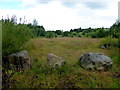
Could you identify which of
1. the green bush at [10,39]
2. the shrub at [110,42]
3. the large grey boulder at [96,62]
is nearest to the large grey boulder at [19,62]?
the green bush at [10,39]

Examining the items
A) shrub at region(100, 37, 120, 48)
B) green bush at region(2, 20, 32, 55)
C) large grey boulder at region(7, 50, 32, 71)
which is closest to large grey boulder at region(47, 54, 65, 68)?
large grey boulder at region(7, 50, 32, 71)

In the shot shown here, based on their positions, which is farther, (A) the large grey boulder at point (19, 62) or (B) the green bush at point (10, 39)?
(B) the green bush at point (10, 39)

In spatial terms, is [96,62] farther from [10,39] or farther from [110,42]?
[110,42]

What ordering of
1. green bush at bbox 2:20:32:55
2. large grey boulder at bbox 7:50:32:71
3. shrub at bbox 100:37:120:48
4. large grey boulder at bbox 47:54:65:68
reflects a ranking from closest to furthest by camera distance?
1. large grey boulder at bbox 47:54:65:68
2. large grey boulder at bbox 7:50:32:71
3. green bush at bbox 2:20:32:55
4. shrub at bbox 100:37:120:48

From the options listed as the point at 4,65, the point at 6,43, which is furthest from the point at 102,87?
the point at 6,43

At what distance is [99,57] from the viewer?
8.02 m

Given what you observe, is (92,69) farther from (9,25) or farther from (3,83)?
(9,25)

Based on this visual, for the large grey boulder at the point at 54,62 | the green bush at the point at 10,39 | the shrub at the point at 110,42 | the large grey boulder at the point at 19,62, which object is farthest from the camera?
the shrub at the point at 110,42

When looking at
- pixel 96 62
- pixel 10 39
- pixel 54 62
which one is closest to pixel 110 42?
pixel 96 62

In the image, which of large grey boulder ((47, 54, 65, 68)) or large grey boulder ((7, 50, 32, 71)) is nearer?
large grey boulder ((47, 54, 65, 68))

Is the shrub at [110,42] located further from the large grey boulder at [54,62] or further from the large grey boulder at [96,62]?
the large grey boulder at [54,62]

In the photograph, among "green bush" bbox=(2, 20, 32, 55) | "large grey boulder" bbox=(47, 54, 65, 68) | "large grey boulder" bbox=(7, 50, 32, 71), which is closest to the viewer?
"large grey boulder" bbox=(47, 54, 65, 68)

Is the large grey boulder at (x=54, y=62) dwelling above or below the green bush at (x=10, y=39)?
below

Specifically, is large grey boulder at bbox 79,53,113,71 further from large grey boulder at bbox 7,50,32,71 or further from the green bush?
the green bush
